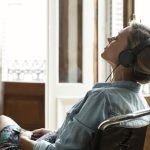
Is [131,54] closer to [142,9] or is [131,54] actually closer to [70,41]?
[142,9]

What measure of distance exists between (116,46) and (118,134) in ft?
1.55

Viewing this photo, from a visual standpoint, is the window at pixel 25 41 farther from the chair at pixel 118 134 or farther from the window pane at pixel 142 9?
the chair at pixel 118 134

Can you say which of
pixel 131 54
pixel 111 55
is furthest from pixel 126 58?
pixel 111 55

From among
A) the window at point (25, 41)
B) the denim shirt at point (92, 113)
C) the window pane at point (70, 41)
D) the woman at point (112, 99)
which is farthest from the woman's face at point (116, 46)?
the window at point (25, 41)

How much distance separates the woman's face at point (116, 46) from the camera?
1.54 metres

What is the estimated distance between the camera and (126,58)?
1462 mm

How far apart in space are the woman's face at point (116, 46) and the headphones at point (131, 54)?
59 mm

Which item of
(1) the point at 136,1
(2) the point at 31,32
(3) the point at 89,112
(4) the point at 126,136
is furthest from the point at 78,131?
(2) the point at 31,32

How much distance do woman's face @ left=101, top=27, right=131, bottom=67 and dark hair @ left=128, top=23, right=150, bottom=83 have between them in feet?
0.09

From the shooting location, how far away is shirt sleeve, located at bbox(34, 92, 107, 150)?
1.35 m

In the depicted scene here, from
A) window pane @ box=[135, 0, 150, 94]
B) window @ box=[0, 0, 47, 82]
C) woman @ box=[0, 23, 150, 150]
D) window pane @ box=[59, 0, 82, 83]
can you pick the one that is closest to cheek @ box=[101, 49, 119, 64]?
woman @ box=[0, 23, 150, 150]

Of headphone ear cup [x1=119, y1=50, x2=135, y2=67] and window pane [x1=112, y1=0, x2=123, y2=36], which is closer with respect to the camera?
headphone ear cup [x1=119, y1=50, x2=135, y2=67]

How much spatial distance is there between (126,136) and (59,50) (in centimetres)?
213

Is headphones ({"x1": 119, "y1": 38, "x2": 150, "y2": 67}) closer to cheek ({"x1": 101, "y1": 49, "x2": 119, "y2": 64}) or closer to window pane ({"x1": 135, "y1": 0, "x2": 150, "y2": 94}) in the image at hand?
cheek ({"x1": 101, "y1": 49, "x2": 119, "y2": 64})
